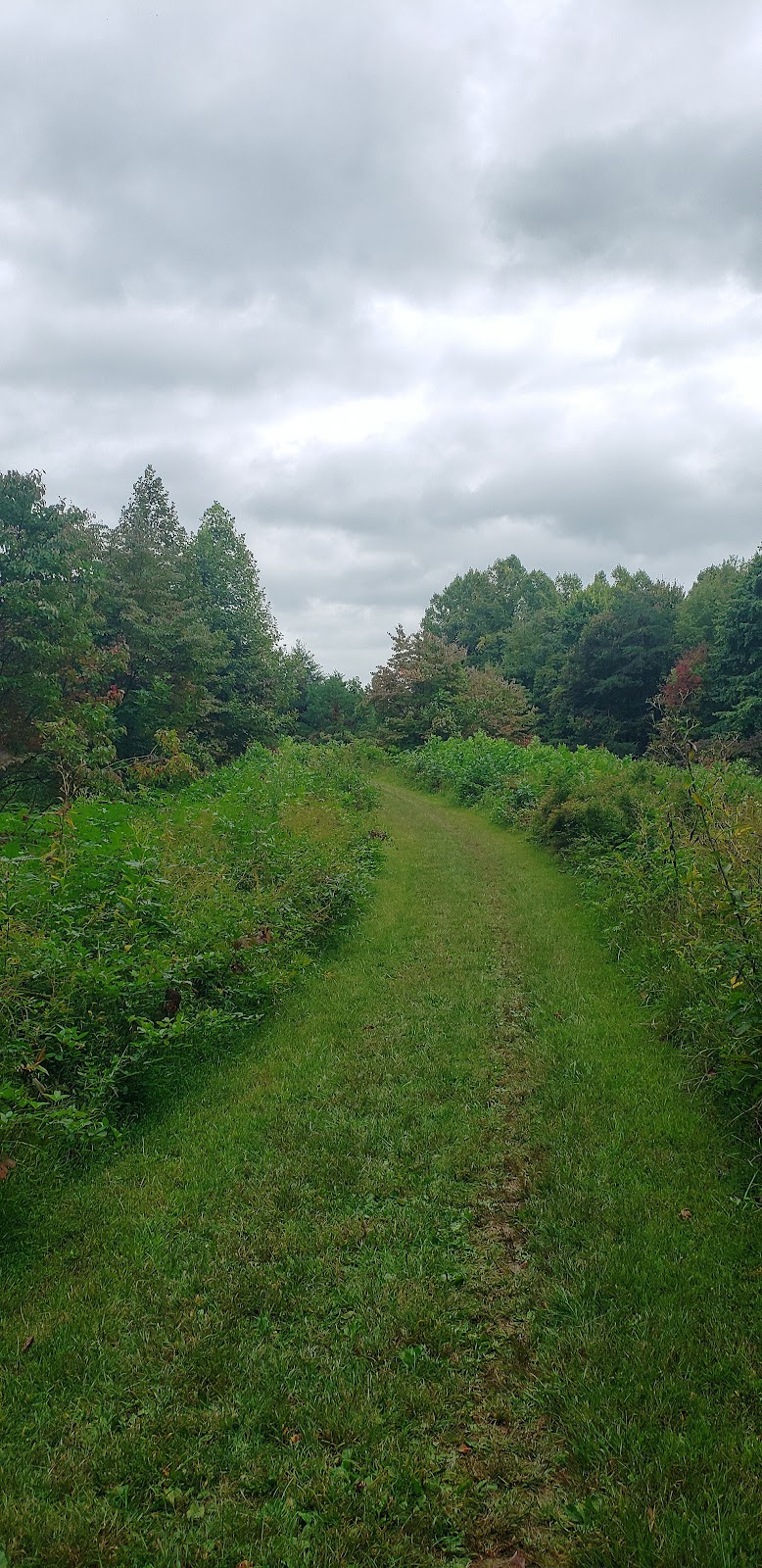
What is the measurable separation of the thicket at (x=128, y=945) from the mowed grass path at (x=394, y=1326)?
367 millimetres

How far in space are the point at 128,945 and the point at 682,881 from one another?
14.6 ft

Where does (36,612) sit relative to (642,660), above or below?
below

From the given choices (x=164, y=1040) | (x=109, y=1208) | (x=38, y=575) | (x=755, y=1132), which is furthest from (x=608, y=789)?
(x=38, y=575)

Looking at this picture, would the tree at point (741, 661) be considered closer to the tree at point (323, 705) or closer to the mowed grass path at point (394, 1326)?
the tree at point (323, 705)

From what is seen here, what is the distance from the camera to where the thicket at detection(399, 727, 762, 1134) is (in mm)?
4441

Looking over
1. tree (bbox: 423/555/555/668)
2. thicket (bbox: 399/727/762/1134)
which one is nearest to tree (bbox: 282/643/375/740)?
tree (bbox: 423/555/555/668)

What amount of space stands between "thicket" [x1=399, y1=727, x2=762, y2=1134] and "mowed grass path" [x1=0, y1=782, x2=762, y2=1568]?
1.55 ft

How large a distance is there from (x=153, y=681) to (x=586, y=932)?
1993 centimetres

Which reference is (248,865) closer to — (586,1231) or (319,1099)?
(319,1099)

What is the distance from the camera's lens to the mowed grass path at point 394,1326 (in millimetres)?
2178

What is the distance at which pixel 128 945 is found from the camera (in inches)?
199

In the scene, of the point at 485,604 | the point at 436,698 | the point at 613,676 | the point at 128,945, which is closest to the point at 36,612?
the point at 128,945

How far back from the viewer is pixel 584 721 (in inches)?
1394

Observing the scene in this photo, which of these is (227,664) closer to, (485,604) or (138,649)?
(138,649)
